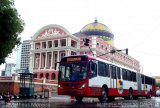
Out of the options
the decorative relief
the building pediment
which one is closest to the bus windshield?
the building pediment

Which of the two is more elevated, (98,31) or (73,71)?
(98,31)

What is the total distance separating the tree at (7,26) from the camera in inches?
780

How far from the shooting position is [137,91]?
27797mm

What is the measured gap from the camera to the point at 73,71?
17.5 meters

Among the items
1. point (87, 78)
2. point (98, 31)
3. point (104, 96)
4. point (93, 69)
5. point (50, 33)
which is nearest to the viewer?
point (87, 78)

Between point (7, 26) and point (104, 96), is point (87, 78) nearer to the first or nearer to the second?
point (104, 96)

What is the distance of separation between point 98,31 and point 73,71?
71.4 metres

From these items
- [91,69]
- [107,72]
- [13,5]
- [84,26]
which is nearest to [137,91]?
[107,72]

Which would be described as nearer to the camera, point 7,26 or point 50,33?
point 7,26

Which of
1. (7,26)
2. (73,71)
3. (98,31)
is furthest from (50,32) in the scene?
(73,71)

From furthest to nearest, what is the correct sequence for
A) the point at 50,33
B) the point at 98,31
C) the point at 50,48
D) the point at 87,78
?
the point at 98,31 < the point at 50,33 < the point at 50,48 < the point at 87,78

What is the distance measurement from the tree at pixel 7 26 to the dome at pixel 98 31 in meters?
67.0

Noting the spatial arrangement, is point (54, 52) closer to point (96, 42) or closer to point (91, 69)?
point (96, 42)

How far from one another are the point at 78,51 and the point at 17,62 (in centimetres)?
8970
